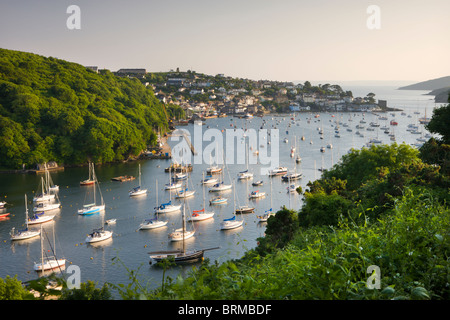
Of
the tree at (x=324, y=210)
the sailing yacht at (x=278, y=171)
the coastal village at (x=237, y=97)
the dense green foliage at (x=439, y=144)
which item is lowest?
the sailing yacht at (x=278, y=171)

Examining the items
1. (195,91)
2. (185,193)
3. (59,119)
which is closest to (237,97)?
(195,91)

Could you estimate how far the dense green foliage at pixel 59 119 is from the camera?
26.2m

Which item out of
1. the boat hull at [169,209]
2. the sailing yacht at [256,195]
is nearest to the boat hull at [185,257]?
the boat hull at [169,209]

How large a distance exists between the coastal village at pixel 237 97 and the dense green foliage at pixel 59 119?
2352 centimetres

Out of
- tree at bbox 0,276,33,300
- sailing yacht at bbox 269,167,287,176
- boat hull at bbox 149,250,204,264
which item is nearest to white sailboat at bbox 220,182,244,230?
boat hull at bbox 149,250,204,264

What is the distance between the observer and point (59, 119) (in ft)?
93.4

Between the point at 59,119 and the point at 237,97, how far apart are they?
5156 cm

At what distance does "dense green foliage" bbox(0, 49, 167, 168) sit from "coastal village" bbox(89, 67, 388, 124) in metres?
23.5

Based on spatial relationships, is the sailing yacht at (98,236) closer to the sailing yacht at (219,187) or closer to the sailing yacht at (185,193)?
the sailing yacht at (185,193)

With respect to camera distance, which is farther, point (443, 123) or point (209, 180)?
point (209, 180)

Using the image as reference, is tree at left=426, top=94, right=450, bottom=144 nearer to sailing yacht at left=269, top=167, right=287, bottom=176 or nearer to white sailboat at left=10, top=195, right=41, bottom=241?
white sailboat at left=10, top=195, right=41, bottom=241

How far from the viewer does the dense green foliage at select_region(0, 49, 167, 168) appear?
26.2 metres

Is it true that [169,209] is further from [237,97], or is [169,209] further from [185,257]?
[237,97]
